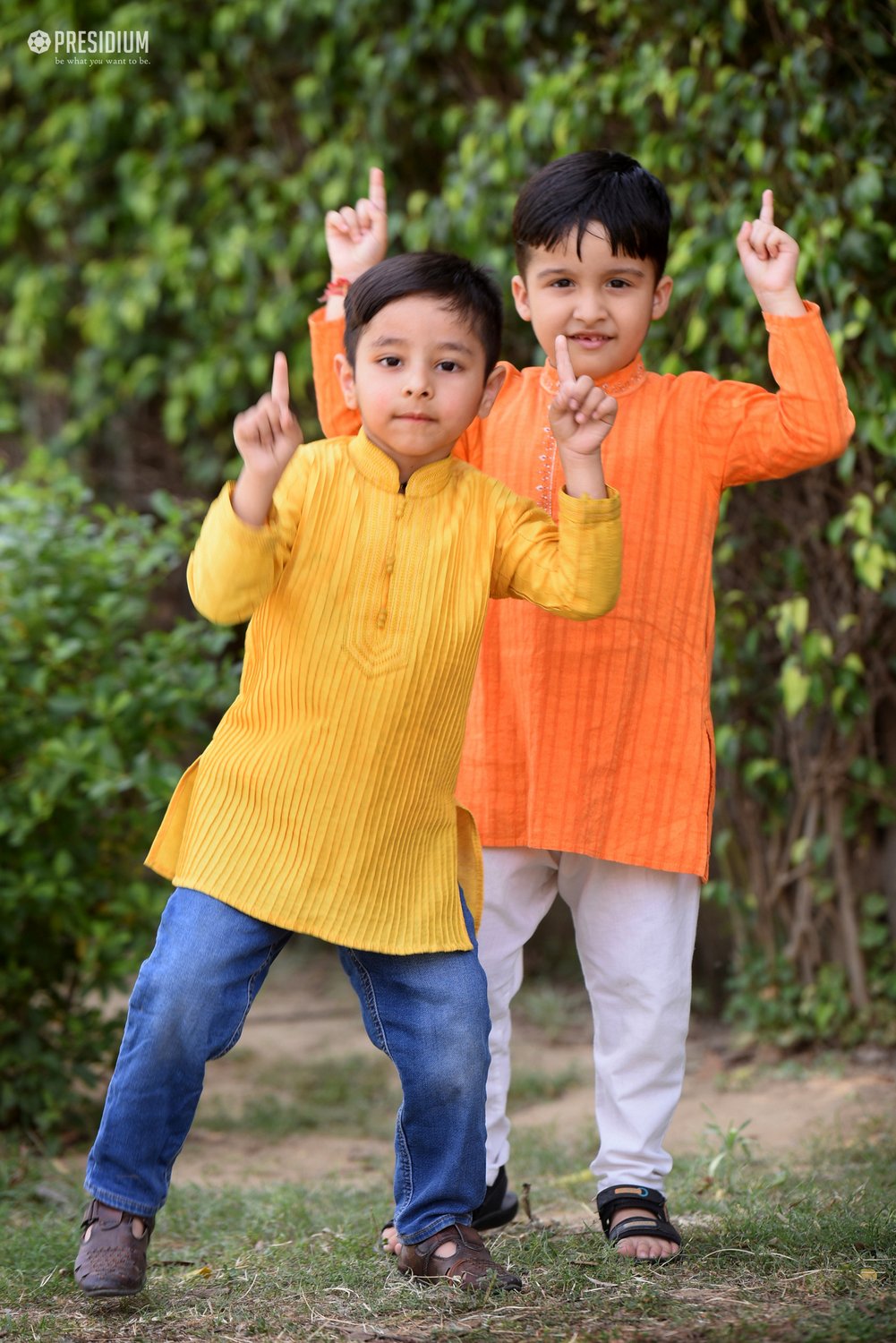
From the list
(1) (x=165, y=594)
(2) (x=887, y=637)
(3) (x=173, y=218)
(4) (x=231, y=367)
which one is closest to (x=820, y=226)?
(2) (x=887, y=637)

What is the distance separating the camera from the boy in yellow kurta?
73.8 inches

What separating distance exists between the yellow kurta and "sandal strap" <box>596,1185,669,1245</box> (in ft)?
1.77

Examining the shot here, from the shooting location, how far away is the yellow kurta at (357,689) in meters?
1.88

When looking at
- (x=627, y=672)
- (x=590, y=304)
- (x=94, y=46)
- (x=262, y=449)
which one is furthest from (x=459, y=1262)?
(x=94, y=46)

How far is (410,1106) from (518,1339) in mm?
342

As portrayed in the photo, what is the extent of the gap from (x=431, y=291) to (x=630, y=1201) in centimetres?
134

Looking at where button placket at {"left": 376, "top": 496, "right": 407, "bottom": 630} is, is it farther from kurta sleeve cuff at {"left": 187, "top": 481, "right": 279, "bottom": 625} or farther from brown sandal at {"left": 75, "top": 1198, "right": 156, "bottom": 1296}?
brown sandal at {"left": 75, "top": 1198, "right": 156, "bottom": 1296}

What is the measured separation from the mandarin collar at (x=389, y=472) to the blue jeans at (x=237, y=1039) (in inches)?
22.4

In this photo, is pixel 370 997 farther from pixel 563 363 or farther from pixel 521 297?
pixel 521 297

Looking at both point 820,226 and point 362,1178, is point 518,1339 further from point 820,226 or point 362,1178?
point 820,226

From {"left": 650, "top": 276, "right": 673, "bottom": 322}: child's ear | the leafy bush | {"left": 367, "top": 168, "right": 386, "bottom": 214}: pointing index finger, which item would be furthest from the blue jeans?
the leafy bush

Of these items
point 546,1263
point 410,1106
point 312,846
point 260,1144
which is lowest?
point 260,1144

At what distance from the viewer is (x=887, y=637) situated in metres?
3.56

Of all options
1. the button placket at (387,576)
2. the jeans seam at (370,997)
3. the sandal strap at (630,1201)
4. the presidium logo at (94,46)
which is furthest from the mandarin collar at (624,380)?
the presidium logo at (94,46)
